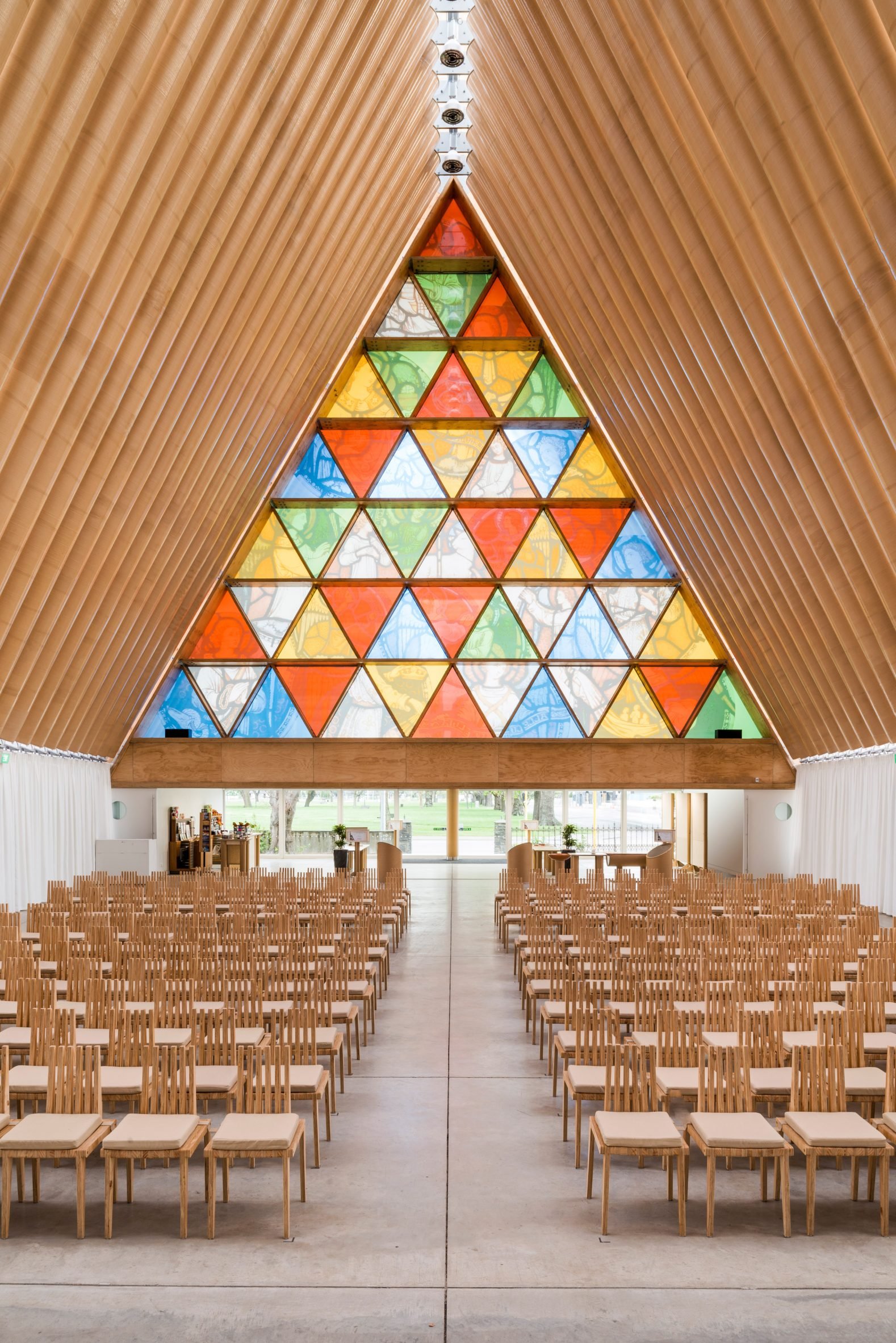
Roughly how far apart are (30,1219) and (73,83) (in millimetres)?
8447

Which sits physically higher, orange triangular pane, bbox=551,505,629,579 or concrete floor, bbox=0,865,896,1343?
orange triangular pane, bbox=551,505,629,579

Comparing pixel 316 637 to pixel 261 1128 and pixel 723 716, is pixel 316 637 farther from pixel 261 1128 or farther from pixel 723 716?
pixel 261 1128

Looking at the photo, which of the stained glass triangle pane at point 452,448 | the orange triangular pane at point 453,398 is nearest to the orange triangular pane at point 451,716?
the stained glass triangle pane at point 452,448

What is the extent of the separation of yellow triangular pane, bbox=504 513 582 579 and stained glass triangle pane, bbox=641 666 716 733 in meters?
2.63

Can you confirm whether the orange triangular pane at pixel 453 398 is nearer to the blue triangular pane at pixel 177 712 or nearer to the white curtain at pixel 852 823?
the blue triangular pane at pixel 177 712

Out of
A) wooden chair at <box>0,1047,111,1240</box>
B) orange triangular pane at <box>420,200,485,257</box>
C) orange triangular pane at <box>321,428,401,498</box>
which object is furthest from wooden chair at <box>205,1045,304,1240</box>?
orange triangular pane at <box>420,200,485,257</box>

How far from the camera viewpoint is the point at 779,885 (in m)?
16.7

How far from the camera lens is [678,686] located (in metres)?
23.2

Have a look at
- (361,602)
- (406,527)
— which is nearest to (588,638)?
(406,527)

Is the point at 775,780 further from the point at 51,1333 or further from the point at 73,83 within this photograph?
the point at 51,1333

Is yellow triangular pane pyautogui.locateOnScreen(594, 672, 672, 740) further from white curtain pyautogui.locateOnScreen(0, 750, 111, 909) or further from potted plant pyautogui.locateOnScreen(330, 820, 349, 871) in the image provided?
white curtain pyautogui.locateOnScreen(0, 750, 111, 909)

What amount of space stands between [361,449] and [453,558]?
121 inches

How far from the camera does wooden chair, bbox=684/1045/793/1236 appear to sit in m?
5.74

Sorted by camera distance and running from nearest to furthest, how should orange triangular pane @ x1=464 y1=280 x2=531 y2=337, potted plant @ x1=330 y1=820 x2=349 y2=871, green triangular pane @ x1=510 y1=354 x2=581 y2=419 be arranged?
green triangular pane @ x1=510 y1=354 x2=581 y2=419, orange triangular pane @ x1=464 y1=280 x2=531 y2=337, potted plant @ x1=330 y1=820 x2=349 y2=871
